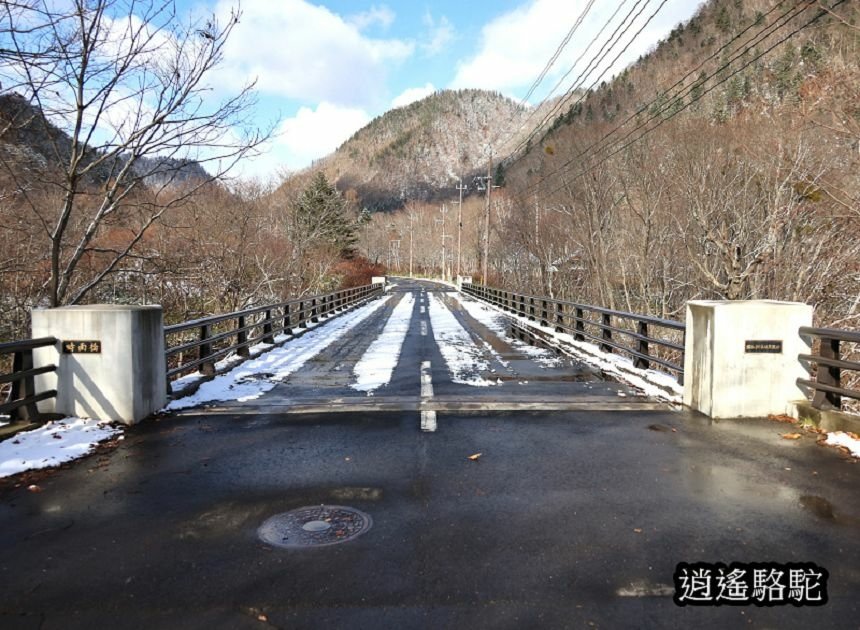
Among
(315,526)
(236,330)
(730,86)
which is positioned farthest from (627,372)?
(730,86)

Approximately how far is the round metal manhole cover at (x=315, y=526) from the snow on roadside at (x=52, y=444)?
8.90 feet

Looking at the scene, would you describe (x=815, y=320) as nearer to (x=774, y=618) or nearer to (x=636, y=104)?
(x=636, y=104)

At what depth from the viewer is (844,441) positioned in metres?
5.65

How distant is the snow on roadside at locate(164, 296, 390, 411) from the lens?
8.06 m

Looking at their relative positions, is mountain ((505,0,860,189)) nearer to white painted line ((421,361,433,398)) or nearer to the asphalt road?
white painted line ((421,361,433,398))

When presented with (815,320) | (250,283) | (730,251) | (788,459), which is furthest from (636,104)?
(788,459)

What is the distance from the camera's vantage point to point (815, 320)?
18.6 m

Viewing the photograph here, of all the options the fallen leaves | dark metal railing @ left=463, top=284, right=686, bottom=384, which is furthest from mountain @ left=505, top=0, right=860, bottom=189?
the fallen leaves

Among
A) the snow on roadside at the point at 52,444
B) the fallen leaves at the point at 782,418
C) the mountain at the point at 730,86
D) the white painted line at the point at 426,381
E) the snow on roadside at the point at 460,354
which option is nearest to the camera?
the snow on roadside at the point at 52,444

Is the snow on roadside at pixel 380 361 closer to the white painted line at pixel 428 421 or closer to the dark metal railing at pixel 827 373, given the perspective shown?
the white painted line at pixel 428 421

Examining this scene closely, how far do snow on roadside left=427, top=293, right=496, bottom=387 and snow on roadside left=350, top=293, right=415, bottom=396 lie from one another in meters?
1.13

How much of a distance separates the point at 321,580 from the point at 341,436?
2.95m

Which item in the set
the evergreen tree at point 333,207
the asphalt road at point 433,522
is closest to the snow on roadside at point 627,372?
the asphalt road at point 433,522

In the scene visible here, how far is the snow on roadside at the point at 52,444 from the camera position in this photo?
5.20 m
